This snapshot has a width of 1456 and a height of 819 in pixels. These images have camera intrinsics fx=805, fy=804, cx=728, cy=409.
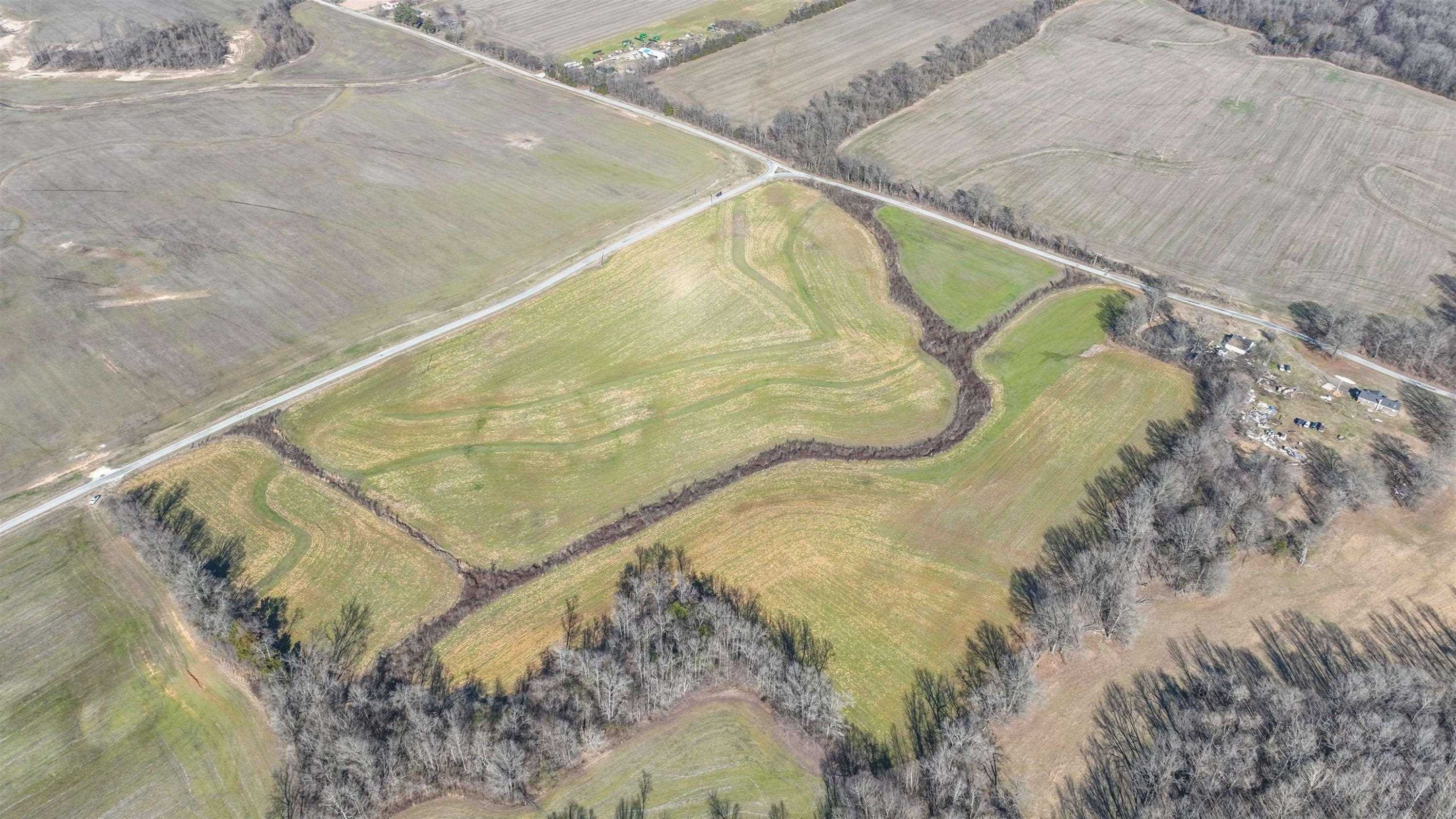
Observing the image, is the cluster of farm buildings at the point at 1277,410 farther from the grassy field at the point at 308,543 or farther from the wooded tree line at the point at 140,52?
the wooded tree line at the point at 140,52

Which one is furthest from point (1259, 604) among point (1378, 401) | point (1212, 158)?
point (1212, 158)

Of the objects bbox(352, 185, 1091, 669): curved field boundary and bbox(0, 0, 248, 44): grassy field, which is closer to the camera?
bbox(352, 185, 1091, 669): curved field boundary

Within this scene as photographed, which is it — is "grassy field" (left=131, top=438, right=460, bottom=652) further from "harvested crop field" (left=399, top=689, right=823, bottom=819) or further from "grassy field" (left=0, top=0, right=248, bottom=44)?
"grassy field" (left=0, top=0, right=248, bottom=44)

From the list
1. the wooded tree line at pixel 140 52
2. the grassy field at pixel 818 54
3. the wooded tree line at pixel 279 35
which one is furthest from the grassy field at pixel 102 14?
the grassy field at pixel 818 54

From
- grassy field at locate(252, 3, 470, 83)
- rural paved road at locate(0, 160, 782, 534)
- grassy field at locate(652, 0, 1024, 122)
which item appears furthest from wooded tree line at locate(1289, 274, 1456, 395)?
grassy field at locate(252, 3, 470, 83)

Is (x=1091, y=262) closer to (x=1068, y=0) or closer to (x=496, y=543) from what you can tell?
(x=496, y=543)

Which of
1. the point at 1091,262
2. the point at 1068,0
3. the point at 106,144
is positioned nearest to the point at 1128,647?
the point at 1091,262
